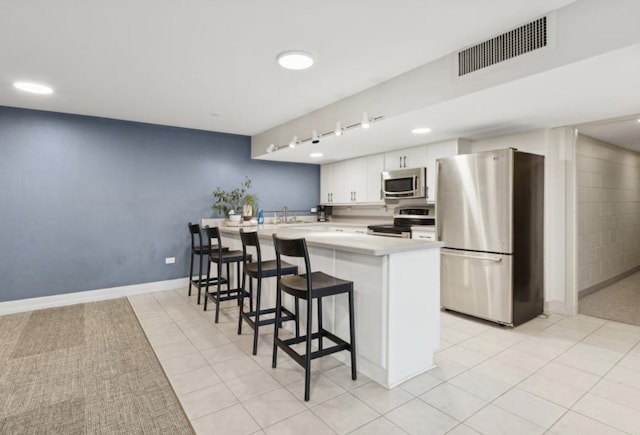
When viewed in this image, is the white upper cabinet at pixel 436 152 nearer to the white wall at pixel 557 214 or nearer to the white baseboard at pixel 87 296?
the white wall at pixel 557 214

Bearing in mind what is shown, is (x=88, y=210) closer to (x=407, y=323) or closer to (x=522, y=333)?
(x=407, y=323)

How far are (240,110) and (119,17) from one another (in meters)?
2.05

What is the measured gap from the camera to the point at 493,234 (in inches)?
132

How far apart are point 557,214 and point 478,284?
128 cm

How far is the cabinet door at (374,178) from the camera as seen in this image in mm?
5367

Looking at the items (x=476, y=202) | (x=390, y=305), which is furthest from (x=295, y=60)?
(x=476, y=202)

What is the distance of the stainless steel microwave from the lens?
4.59 m

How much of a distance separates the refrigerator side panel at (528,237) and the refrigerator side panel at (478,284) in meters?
0.10

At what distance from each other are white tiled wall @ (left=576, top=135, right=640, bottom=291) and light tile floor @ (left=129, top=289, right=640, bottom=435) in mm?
1560

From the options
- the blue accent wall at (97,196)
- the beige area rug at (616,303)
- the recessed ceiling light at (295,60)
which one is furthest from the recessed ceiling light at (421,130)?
the blue accent wall at (97,196)

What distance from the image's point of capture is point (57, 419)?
196cm

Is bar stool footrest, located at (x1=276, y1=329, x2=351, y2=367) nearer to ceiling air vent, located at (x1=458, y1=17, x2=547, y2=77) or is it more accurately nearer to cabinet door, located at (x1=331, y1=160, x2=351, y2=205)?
ceiling air vent, located at (x1=458, y1=17, x2=547, y2=77)

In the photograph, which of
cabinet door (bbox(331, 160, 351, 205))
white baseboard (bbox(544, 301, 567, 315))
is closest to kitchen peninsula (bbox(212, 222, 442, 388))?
white baseboard (bbox(544, 301, 567, 315))

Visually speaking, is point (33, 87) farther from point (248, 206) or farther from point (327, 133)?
point (327, 133)
